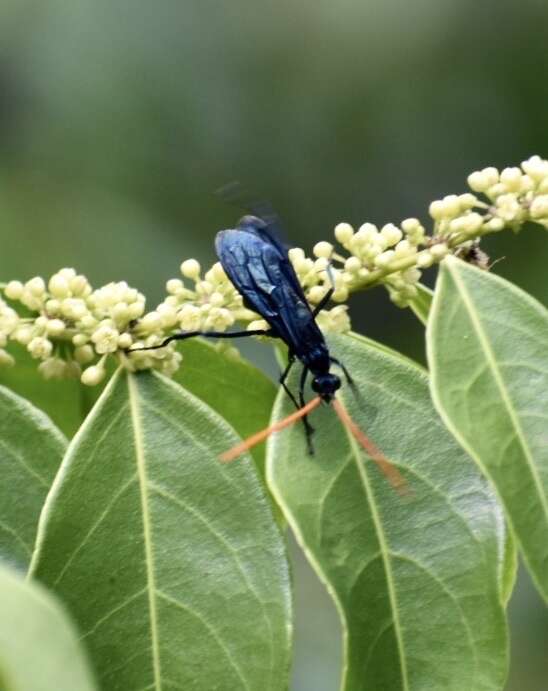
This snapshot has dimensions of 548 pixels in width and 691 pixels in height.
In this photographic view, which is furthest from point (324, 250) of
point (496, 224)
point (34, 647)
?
point (34, 647)

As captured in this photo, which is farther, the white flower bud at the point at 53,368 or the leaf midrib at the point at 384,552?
the white flower bud at the point at 53,368

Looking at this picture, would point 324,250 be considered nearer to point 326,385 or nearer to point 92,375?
point 326,385

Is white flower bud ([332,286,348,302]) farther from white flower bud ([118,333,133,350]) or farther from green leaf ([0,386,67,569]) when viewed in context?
green leaf ([0,386,67,569])

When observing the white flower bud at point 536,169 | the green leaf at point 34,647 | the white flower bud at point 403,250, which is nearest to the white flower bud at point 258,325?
the white flower bud at point 403,250

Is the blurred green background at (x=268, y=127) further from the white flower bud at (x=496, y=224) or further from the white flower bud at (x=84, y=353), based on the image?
the white flower bud at (x=496, y=224)

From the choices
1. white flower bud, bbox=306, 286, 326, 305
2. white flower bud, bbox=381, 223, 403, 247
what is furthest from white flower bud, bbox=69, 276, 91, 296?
white flower bud, bbox=381, 223, 403, 247

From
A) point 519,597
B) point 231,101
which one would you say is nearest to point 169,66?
point 231,101
